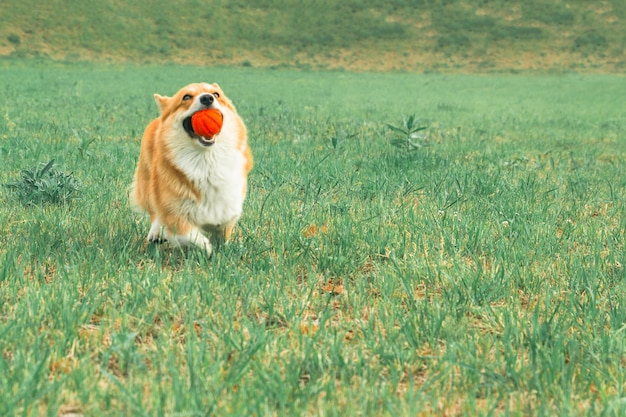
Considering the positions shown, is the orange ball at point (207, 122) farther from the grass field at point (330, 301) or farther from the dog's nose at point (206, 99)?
the grass field at point (330, 301)

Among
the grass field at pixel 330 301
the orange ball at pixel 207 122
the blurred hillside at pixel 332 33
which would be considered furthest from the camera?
the blurred hillside at pixel 332 33

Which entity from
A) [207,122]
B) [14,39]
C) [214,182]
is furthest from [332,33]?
[207,122]

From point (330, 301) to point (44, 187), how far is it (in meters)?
2.78

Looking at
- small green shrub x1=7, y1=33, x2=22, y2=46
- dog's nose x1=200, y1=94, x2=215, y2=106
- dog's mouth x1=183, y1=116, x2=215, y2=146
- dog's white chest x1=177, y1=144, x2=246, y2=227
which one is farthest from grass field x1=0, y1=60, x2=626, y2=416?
small green shrub x1=7, y1=33, x2=22, y2=46

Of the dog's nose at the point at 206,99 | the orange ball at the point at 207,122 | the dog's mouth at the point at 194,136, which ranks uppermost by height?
the dog's nose at the point at 206,99

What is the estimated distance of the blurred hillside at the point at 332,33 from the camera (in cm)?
4062

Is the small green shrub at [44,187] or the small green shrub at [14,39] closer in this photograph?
the small green shrub at [44,187]

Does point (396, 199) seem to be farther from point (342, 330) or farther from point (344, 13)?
point (344, 13)

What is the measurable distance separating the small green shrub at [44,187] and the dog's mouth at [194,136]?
1797 mm

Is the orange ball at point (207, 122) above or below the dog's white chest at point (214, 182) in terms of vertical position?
above

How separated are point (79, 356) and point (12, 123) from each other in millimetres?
8141

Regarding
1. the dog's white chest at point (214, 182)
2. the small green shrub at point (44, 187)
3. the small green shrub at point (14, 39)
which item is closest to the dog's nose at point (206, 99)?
the dog's white chest at point (214, 182)

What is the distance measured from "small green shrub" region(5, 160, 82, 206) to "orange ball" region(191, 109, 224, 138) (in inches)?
75.7

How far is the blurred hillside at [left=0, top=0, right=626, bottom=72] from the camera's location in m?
40.6
